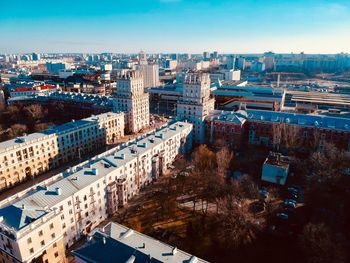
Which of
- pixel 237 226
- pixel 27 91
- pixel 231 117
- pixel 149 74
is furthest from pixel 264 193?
pixel 149 74

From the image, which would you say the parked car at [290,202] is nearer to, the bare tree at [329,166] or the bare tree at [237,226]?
the bare tree at [329,166]

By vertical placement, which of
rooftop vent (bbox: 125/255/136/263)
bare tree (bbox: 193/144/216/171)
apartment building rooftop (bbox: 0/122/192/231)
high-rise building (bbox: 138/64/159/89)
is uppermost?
high-rise building (bbox: 138/64/159/89)

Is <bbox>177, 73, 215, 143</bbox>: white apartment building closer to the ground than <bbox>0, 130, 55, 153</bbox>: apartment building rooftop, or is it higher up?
higher up

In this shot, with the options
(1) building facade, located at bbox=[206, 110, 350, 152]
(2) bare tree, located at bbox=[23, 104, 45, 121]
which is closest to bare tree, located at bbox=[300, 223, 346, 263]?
(1) building facade, located at bbox=[206, 110, 350, 152]

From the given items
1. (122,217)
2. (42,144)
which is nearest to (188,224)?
(122,217)

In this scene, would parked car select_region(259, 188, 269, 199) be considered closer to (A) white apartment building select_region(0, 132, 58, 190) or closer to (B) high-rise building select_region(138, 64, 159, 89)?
(A) white apartment building select_region(0, 132, 58, 190)

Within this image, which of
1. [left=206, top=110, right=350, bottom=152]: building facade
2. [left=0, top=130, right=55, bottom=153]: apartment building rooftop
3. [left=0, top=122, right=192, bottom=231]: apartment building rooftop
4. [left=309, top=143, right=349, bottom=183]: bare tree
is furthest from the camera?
[left=206, top=110, right=350, bottom=152]: building facade
